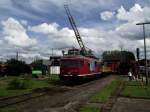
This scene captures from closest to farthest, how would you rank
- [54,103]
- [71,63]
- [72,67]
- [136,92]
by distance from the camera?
1. [54,103]
2. [136,92]
3. [72,67]
4. [71,63]

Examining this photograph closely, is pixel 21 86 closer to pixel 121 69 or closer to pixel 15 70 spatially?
pixel 15 70

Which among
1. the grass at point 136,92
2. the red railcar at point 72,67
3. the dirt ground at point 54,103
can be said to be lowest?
the dirt ground at point 54,103

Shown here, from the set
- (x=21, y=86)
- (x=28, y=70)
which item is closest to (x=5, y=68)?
(x=28, y=70)

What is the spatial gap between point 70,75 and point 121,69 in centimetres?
4040

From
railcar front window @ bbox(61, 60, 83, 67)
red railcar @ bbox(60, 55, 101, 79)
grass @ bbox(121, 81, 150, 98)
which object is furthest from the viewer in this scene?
railcar front window @ bbox(61, 60, 83, 67)

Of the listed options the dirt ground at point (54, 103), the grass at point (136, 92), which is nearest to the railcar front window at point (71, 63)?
the grass at point (136, 92)

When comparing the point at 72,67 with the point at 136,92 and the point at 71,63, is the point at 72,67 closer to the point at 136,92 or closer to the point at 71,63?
the point at 71,63

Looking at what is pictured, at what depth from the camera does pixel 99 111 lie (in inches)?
581

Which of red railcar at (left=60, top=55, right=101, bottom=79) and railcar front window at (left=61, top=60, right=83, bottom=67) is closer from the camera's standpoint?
red railcar at (left=60, top=55, right=101, bottom=79)

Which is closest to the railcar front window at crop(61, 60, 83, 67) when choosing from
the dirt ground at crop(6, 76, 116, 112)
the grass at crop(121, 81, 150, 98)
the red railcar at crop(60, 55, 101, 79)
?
the red railcar at crop(60, 55, 101, 79)

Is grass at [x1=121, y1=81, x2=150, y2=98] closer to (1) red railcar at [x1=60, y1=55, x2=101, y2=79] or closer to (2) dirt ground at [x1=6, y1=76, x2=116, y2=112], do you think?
(2) dirt ground at [x1=6, y1=76, x2=116, y2=112]

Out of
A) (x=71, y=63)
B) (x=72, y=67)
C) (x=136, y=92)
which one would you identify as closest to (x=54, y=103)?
(x=136, y=92)

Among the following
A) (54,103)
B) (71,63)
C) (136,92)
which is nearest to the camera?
Answer: (54,103)

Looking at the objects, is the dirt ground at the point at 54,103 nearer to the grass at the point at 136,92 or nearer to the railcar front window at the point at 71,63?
the grass at the point at 136,92
